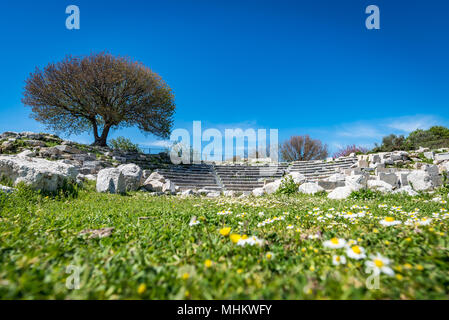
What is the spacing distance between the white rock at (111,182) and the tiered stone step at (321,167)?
1397cm

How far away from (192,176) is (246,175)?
17.0 ft

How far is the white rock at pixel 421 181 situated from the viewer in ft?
32.0

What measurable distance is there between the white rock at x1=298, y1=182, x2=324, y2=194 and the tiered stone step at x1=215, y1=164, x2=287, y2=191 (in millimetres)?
6660

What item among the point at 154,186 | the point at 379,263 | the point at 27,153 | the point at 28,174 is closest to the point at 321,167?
the point at 154,186

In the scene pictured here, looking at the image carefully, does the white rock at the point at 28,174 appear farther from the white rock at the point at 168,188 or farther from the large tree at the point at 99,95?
the large tree at the point at 99,95

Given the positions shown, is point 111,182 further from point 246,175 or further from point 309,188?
point 246,175

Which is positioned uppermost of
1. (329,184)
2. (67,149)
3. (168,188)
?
(67,149)

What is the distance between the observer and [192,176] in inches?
787

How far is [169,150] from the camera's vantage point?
25.7 meters

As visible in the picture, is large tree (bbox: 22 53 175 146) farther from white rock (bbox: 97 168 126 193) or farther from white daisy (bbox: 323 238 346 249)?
white daisy (bbox: 323 238 346 249)

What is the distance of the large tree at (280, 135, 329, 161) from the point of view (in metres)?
32.6
